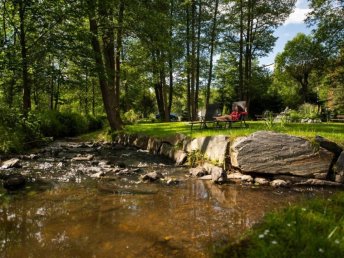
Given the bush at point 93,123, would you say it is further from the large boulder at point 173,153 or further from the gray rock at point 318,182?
the gray rock at point 318,182

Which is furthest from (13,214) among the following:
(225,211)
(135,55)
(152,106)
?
(152,106)

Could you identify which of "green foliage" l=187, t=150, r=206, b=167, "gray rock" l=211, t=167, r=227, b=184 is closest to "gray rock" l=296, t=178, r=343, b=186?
"gray rock" l=211, t=167, r=227, b=184

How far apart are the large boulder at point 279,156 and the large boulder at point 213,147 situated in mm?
629

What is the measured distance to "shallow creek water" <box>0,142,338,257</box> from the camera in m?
4.04

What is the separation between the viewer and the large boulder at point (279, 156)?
7.42 metres

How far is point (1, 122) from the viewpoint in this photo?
7484mm

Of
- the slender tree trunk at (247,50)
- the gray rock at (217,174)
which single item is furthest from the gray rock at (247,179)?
the slender tree trunk at (247,50)

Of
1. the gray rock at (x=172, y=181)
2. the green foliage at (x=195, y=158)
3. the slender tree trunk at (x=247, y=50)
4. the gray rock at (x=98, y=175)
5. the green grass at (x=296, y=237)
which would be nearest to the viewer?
the green grass at (x=296, y=237)

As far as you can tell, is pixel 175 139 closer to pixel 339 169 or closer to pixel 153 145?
pixel 153 145

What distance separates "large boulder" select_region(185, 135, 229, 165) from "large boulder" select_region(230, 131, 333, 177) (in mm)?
629

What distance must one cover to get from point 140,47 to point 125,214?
57.8 ft

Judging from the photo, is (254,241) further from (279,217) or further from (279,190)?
(279,190)

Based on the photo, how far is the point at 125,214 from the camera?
530 cm

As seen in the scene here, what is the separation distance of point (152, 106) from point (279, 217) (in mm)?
47441
